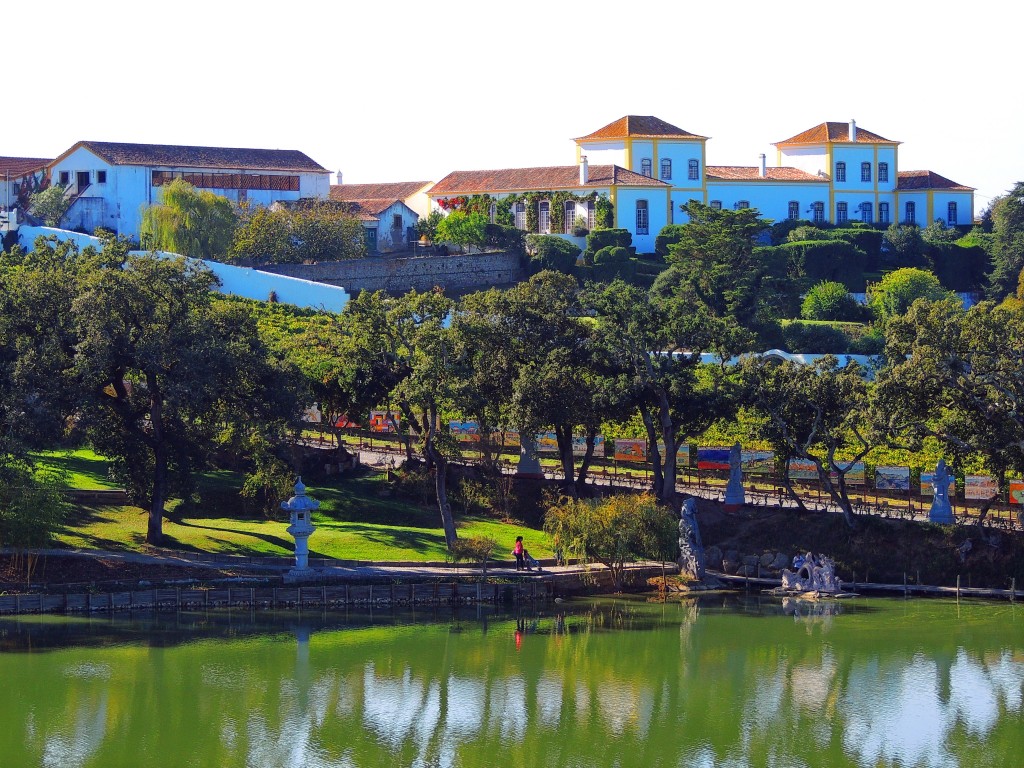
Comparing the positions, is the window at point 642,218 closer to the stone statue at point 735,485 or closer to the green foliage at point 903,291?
the green foliage at point 903,291

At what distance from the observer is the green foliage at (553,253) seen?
77438mm

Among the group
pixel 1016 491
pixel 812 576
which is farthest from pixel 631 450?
pixel 1016 491

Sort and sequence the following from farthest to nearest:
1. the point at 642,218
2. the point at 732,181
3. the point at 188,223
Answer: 1. the point at 732,181
2. the point at 642,218
3. the point at 188,223

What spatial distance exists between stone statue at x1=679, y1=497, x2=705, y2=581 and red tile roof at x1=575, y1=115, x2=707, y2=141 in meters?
48.0

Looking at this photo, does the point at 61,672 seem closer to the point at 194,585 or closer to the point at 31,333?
the point at 194,585

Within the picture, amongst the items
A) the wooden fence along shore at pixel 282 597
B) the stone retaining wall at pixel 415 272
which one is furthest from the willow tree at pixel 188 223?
the wooden fence along shore at pixel 282 597

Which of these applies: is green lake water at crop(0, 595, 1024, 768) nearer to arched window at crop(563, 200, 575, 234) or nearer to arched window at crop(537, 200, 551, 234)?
arched window at crop(563, 200, 575, 234)

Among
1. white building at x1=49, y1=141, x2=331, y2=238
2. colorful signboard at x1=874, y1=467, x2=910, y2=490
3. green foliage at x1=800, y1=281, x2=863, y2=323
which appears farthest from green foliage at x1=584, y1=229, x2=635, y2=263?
colorful signboard at x1=874, y1=467, x2=910, y2=490

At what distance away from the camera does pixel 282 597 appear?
118ft

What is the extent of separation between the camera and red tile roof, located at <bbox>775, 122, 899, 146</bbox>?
92875 mm

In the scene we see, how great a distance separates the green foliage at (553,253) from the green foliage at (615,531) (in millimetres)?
37829

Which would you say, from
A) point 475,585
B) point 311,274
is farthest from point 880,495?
point 311,274

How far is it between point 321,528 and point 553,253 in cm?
3781

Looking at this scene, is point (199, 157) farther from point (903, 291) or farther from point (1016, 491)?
point (1016, 491)
